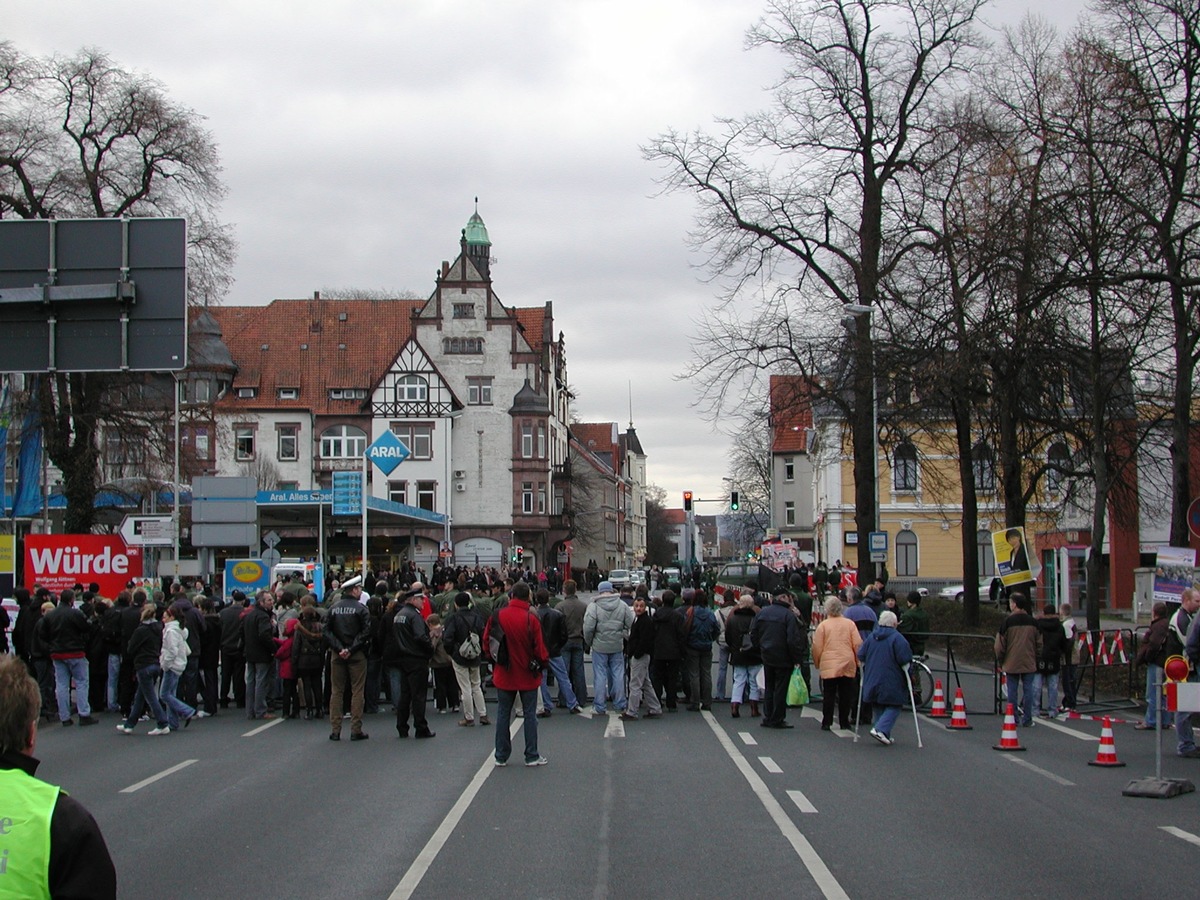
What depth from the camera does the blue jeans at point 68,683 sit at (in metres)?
17.7

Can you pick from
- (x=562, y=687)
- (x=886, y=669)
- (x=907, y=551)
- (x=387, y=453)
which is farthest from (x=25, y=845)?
(x=907, y=551)

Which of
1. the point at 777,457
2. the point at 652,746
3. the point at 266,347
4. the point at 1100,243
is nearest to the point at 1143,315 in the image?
the point at 1100,243

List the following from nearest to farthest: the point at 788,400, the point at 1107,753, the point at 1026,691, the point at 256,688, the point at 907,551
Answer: the point at 1107,753 → the point at 1026,691 → the point at 256,688 → the point at 788,400 → the point at 907,551

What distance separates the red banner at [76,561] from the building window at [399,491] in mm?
44113

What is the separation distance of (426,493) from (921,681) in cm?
5623

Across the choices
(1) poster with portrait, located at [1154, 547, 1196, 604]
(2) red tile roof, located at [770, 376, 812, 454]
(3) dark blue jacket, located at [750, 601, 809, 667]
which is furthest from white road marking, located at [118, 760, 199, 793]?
(2) red tile roof, located at [770, 376, 812, 454]

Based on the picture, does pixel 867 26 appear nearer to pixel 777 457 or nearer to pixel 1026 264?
pixel 1026 264

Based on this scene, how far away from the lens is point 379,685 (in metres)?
19.9

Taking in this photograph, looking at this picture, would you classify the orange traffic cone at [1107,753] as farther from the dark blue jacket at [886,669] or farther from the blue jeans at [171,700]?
the blue jeans at [171,700]

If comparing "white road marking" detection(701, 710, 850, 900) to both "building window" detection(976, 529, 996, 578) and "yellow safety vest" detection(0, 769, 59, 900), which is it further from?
"building window" detection(976, 529, 996, 578)

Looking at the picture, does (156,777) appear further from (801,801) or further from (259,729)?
(801,801)

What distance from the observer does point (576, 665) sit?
767 inches

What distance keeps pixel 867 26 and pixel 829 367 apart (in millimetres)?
8709

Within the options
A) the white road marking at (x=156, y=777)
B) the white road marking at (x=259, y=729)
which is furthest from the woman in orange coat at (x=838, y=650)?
the white road marking at (x=156, y=777)
